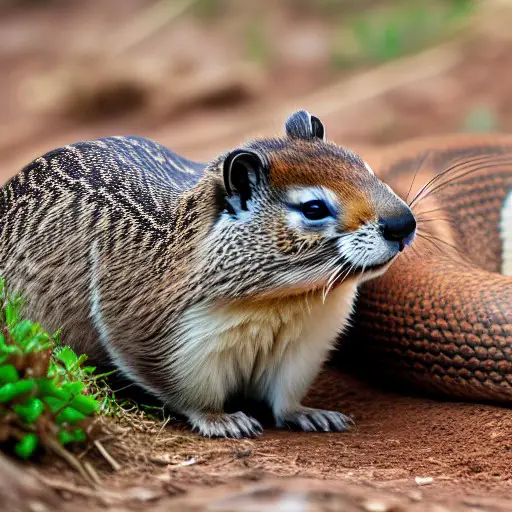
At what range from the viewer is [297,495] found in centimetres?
248

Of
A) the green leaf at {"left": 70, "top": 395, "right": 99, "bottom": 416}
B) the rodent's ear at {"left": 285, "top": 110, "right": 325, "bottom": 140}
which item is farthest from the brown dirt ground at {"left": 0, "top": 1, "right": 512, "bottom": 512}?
the rodent's ear at {"left": 285, "top": 110, "right": 325, "bottom": 140}

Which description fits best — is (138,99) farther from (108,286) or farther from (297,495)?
(297,495)

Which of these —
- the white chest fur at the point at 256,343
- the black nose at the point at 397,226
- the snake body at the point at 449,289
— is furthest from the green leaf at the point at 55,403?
the snake body at the point at 449,289

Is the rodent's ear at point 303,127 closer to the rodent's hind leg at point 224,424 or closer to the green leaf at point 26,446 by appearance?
the rodent's hind leg at point 224,424

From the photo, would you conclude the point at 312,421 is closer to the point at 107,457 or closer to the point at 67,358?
the point at 67,358

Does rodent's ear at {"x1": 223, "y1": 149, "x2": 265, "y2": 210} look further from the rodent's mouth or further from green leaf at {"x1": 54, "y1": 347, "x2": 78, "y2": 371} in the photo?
green leaf at {"x1": 54, "y1": 347, "x2": 78, "y2": 371}

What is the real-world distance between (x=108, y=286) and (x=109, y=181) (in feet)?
1.70

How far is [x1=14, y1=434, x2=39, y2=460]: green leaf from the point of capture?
A: 8.33ft

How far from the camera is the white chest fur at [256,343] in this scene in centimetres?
349

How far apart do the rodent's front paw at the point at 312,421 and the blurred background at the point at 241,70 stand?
4.73 metres

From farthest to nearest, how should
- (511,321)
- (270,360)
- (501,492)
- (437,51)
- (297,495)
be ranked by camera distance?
1. (437,51)
2. (511,321)
3. (270,360)
4. (501,492)
5. (297,495)

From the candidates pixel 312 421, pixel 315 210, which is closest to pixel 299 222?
pixel 315 210

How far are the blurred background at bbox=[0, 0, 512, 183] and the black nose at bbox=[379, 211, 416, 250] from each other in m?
5.26

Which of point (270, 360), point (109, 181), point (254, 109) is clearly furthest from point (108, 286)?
point (254, 109)
